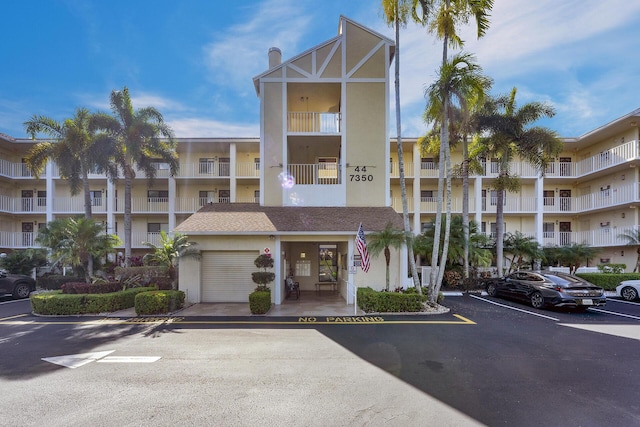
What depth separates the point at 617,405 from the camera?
4.56m

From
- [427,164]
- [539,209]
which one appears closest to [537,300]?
[539,209]

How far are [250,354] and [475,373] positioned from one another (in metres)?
4.80

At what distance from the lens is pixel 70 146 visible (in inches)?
660

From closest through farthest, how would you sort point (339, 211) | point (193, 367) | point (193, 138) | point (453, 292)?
point (193, 367), point (339, 211), point (453, 292), point (193, 138)

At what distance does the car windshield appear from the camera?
11467mm

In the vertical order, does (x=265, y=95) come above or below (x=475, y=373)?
above

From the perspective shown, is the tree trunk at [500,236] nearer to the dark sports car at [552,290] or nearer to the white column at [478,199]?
the white column at [478,199]

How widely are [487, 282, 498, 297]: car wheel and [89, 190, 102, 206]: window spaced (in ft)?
90.8

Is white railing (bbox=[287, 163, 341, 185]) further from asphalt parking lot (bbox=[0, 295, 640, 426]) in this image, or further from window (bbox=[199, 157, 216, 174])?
window (bbox=[199, 157, 216, 174])

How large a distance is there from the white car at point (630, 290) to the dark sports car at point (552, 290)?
15.7 feet

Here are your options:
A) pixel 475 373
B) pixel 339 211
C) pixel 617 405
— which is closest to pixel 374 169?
pixel 339 211

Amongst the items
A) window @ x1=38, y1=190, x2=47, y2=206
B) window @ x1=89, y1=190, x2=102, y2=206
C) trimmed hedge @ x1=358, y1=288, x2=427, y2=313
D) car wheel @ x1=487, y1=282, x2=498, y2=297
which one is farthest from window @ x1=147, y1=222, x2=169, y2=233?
car wheel @ x1=487, y1=282, x2=498, y2=297

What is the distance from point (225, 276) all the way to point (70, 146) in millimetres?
12734

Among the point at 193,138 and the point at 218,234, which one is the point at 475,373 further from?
the point at 193,138
